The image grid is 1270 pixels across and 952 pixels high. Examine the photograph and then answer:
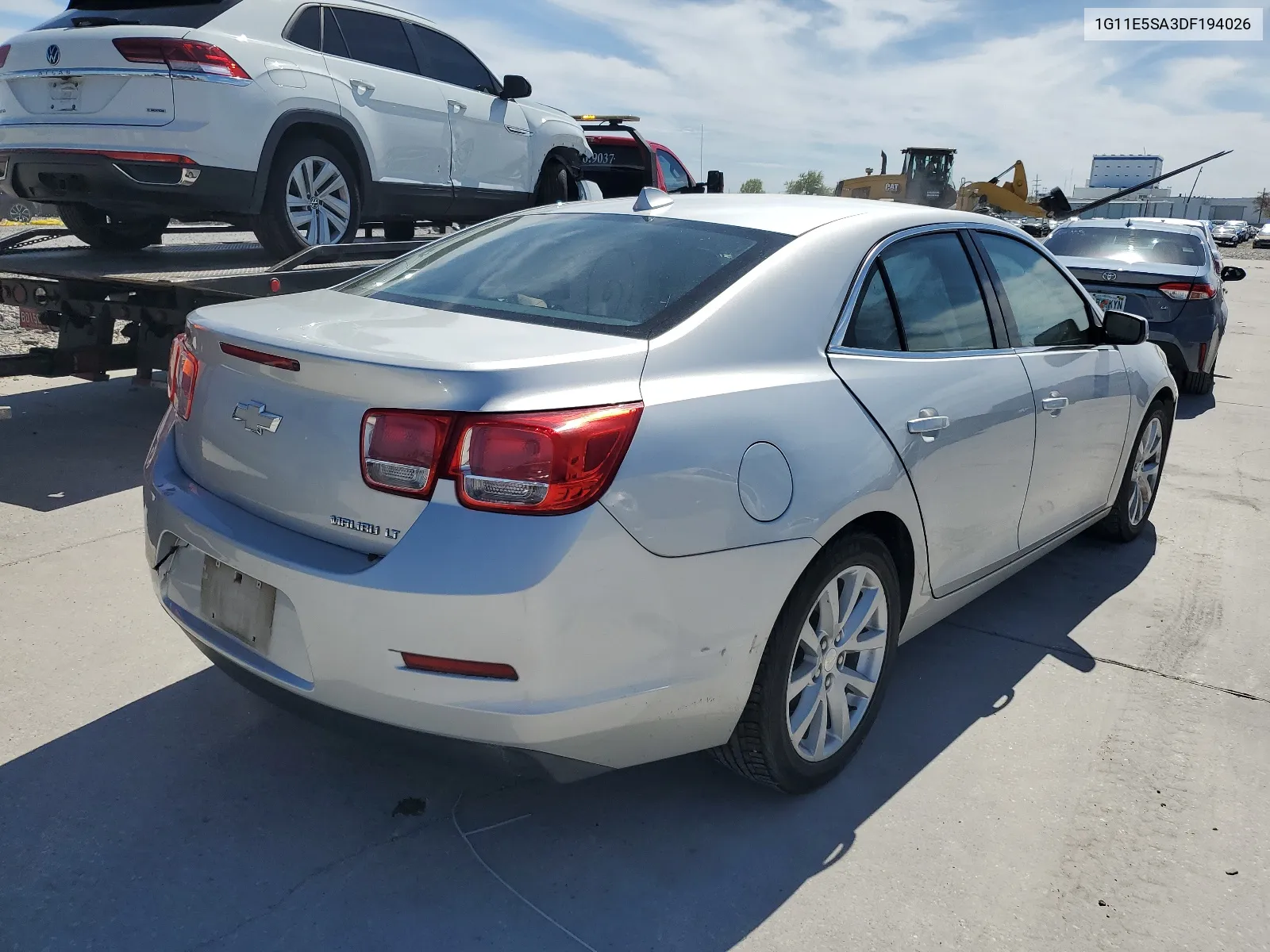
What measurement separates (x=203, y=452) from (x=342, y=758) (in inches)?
37.2

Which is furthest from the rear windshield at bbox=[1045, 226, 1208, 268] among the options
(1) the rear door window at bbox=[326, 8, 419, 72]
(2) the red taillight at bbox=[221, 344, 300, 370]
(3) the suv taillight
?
(2) the red taillight at bbox=[221, 344, 300, 370]

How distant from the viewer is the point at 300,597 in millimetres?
2252

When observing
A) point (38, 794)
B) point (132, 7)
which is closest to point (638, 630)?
point (38, 794)

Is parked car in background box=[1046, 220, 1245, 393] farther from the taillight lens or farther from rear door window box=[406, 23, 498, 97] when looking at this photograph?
the taillight lens

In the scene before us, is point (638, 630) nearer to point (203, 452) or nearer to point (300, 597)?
point (300, 597)

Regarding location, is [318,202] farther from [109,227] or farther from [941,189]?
[941,189]

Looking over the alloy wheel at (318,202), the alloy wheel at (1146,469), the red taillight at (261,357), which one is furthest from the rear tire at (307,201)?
the alloy wheel at (1146,469)

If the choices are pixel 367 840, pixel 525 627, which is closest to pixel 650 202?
pixel 525 627

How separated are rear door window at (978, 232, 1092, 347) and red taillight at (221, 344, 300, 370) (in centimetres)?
252

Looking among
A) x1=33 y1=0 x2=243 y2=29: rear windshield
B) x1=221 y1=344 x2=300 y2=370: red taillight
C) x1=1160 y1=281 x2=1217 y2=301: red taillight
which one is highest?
x1=33 y1=0 x2=243 y2=29: rear windshield

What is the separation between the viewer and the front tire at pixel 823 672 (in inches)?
101

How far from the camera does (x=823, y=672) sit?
2793mm

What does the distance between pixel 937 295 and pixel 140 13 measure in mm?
4639

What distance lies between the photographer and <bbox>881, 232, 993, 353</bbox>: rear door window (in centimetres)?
316
